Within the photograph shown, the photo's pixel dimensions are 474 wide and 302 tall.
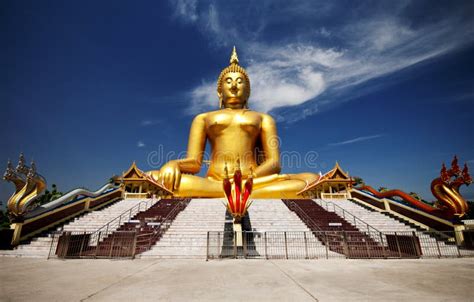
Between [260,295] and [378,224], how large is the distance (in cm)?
1070

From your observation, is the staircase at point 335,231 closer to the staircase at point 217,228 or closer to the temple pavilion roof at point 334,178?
the staircase at point 217,228

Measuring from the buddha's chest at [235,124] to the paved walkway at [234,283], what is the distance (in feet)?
49.8

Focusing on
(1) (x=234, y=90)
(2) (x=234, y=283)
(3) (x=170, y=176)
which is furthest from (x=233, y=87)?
(2) (x=234, y=283)

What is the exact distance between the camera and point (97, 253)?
24.2 feet

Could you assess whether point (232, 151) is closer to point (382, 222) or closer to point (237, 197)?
point (237, 197)

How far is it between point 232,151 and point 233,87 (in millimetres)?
5927

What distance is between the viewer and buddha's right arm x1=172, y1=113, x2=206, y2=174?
19422mm

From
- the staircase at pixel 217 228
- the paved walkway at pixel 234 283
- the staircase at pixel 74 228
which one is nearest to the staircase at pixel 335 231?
the staircase at pixel 217 228

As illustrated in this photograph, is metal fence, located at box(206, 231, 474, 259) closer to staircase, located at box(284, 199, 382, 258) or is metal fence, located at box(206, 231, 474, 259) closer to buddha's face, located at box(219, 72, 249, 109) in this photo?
staircase, located at box(284, 199, 382, 258)

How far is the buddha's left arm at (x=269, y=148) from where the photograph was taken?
18641 mm

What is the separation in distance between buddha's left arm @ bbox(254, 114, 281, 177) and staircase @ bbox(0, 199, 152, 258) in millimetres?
8620

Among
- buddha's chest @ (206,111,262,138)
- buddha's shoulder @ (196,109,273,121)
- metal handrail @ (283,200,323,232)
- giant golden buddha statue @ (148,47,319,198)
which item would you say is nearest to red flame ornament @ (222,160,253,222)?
metal handrail @ (283,200,323,232)

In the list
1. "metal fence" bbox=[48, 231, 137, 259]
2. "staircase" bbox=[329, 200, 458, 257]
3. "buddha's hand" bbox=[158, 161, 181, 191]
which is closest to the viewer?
"metal fence" bbox=[48, 231, 137, 259]

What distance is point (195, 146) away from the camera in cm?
2056
